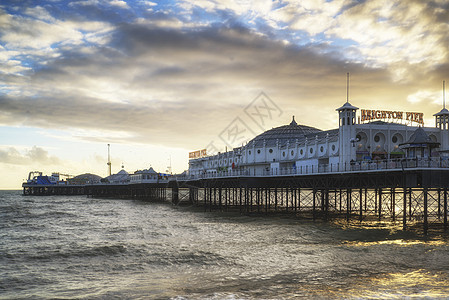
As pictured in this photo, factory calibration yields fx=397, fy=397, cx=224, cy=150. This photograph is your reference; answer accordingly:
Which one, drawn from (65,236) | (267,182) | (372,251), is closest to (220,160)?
(267,182)

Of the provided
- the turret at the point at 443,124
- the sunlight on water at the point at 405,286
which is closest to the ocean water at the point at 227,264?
the sunlight on water at the point at 405,286

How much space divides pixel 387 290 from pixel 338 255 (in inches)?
347

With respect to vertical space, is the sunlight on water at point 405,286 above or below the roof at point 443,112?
below

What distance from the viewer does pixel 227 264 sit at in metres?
26.9

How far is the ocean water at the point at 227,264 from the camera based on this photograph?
20.9 m

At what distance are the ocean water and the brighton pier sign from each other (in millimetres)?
22282

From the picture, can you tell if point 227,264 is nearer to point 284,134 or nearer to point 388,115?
point 388,115

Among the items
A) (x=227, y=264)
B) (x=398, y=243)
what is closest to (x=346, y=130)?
(x=398, y=243)

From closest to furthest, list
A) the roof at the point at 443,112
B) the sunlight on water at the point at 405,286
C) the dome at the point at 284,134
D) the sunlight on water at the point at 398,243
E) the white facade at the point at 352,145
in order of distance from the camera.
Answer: the sunlight on water at the point at 405,286 < the sunlight on water at the point at 398,243 < the white facade at the point at 352,145 < the roof at the point at 443,112 < the dome at the point at 284,134

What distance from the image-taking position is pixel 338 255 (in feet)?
96.2

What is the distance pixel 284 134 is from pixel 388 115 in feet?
102

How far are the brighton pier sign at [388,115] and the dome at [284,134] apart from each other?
78.8 feet

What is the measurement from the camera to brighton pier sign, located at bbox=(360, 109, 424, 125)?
200 ft

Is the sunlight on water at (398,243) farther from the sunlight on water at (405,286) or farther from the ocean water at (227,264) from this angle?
the sunlight on water at (405,286)
